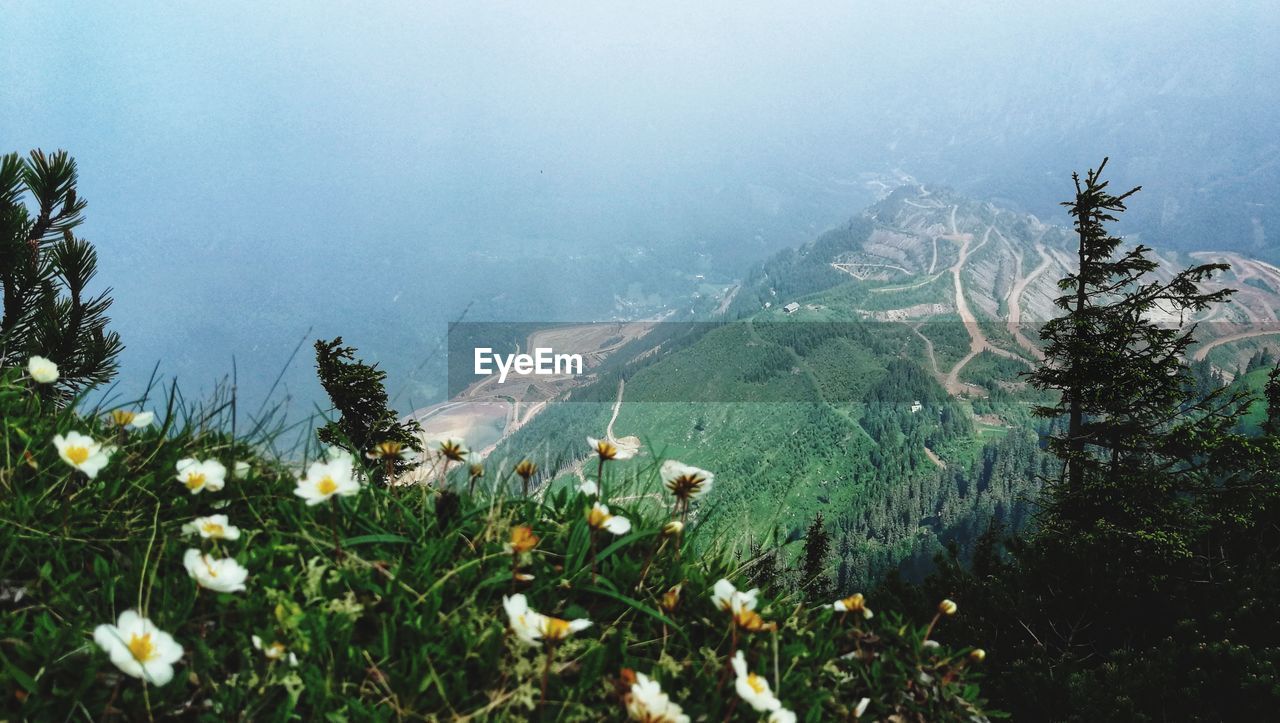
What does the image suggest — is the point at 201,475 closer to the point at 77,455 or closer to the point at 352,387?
the point at 77,455

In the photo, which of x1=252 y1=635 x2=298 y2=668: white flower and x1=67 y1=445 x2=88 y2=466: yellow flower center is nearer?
x1=252 y1=635 x2=298 y2=668: white flower

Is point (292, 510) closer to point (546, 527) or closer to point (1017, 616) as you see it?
point (546, 527)

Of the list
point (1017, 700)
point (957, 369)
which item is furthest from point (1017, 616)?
point (957, 369)

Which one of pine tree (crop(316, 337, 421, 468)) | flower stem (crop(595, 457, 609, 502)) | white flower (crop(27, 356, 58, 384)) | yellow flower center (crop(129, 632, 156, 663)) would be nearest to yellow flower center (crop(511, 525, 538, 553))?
flower stem (crop(595, 457, 609, 502))

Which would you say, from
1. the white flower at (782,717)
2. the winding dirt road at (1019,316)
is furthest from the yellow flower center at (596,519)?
the winding dirt road at (1019,316)

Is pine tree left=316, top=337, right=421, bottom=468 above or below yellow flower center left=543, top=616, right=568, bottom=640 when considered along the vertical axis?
below

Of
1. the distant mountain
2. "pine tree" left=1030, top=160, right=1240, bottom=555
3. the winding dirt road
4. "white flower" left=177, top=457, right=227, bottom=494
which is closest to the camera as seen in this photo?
"white flower" left=177, top=457, right=227, bottom=494

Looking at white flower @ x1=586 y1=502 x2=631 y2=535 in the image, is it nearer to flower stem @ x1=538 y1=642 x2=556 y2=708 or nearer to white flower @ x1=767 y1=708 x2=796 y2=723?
flower stem @ x1=538 y1=642 x2=556 y2=708
